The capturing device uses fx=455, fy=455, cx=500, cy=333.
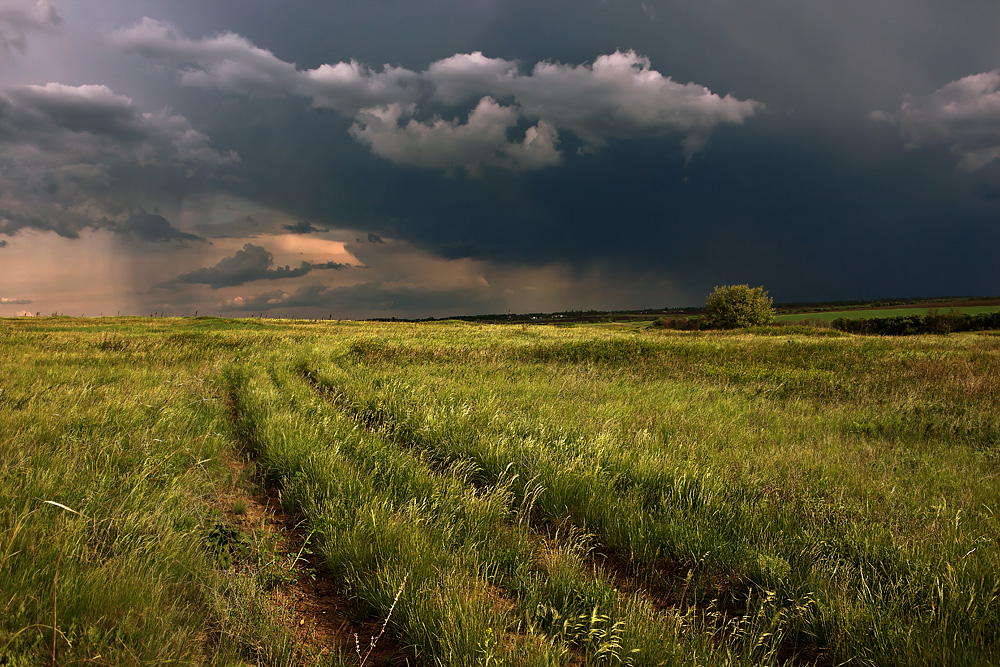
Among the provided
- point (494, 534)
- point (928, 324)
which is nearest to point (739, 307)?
point (928, 324)

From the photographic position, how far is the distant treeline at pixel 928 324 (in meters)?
61.5

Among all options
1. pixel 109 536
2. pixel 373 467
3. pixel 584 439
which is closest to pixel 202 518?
pixel 109 536

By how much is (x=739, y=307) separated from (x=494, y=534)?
2998 inches

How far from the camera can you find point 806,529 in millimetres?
4195

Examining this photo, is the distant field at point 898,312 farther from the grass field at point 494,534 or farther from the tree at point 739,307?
the grass field at point 494,534

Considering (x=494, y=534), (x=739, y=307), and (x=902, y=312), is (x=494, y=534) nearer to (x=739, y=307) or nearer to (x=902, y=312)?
(x=739, y=307)

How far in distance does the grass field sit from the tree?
66.6 metres

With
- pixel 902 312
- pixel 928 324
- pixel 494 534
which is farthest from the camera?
pixel 902 312

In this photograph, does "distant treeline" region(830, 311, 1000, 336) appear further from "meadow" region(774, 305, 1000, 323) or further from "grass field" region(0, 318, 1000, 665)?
"grass field" region(0, 318, 1000, 665)

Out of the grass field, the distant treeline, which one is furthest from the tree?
the grass field

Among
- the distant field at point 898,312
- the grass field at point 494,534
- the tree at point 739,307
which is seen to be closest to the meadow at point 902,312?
the distant field at point 898,312

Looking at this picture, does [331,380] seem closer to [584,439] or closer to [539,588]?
[584,439]

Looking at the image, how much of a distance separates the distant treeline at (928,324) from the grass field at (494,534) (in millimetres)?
68573

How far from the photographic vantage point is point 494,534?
3869 millimetres
